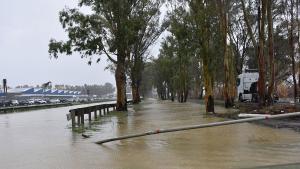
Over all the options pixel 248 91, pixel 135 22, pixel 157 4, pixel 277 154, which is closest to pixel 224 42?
pixel 135 22

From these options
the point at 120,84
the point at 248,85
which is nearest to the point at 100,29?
the point at 120,84

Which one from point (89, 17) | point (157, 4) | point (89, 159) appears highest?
point (157, 4)

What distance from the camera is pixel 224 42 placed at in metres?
37.5

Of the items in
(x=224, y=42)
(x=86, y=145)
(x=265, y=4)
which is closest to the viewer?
(x=86, y=145)

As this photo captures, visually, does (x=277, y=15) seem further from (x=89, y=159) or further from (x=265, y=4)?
(x=89, y=159)

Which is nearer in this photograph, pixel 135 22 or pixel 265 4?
pixel 265 4

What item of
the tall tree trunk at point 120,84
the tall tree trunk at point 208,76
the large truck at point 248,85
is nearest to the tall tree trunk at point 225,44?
the tall tree trunk at point 208,76

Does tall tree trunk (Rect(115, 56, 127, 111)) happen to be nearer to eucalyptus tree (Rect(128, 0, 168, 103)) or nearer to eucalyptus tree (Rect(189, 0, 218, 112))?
eucalyptus tree (Rect(128, 0, 168, 103))

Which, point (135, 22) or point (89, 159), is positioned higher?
point (135, 22)

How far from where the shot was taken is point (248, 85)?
50656 mm

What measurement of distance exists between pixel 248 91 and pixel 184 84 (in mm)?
23675

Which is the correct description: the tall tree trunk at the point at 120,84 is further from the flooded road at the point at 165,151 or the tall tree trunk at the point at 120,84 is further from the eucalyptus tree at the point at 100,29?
the flooded road at the point at 165,151

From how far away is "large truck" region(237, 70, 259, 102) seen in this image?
4948cm

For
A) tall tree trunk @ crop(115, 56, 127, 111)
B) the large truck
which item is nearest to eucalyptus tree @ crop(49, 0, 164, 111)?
tall tree trunk @ crop(115, 56, 127, 111)
